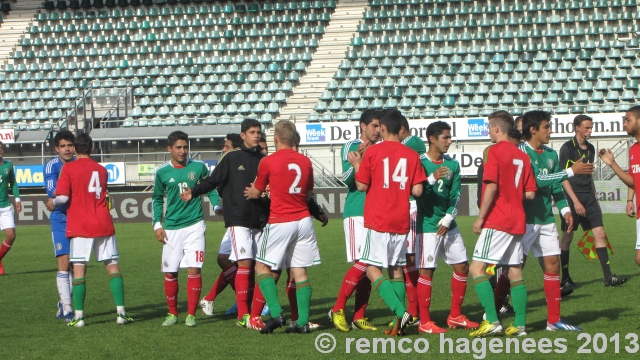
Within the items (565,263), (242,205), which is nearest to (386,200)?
(242,205)

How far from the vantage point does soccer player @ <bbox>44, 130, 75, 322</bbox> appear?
32.5 feet

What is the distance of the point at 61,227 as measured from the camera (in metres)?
10.5

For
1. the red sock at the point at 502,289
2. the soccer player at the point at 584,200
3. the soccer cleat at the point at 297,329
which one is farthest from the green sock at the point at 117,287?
the soccer player at the point at 584,200

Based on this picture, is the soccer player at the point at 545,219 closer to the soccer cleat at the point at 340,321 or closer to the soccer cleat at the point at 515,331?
the soccer cleat at the point at 515,331

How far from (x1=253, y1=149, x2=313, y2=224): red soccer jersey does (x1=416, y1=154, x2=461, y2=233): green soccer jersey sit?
1.14m

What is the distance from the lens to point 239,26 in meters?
37.4

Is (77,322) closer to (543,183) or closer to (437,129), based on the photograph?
(437,129)

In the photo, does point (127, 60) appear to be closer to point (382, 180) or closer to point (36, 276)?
point (36, 276)

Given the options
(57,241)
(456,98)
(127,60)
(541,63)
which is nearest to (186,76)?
(127,60)

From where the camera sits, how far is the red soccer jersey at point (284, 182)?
818cm

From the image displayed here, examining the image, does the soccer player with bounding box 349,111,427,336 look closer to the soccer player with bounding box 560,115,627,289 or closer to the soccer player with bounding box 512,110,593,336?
the soccer player with bounding box 512,110,593,336

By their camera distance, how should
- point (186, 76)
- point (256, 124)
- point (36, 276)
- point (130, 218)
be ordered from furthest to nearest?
point (186, 76) < point (130, 218) < point (36, 276) < point (256, 124)

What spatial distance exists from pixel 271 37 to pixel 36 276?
2351 centimetres

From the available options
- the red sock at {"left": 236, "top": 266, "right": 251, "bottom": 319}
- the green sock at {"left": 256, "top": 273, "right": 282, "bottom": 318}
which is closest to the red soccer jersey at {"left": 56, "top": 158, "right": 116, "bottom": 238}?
the red sock at {"left": 236, "top": 266, "right": 251, "bottom": 319}
